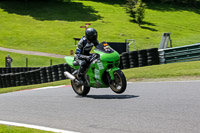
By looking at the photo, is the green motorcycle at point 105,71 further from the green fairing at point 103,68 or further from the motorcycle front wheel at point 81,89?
the motorcycle front wheel at point 81,89

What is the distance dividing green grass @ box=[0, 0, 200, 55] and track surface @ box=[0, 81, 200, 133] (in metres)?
33.6

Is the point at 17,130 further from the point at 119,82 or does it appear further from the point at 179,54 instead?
the point at 179,54

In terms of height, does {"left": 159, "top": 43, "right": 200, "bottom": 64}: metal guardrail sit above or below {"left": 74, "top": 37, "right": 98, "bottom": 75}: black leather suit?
below

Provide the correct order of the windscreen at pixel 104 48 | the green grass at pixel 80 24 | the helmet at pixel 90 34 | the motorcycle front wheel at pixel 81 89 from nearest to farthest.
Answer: the windscreen at pixel 104 48 → the helmet at pixel 90 34 → the motorcycle front wheel at pixel 81 89 → the green grass at pixel 80 24

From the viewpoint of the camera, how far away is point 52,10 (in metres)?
66.1

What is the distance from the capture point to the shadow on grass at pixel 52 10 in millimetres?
62188

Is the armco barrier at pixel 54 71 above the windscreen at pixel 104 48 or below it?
below

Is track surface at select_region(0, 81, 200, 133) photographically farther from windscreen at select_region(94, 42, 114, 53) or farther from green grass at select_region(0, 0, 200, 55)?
green grass at select_region(0, 0, 200, 55)

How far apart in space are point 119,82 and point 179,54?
9.64 metres

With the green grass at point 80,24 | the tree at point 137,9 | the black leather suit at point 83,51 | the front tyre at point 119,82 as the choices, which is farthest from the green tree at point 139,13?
the front tyre at point 119,82

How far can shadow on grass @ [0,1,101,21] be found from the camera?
6219cm

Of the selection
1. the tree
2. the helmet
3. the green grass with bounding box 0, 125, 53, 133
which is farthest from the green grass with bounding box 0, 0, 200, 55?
the green grass with bounding box 0, 125, 53, 133

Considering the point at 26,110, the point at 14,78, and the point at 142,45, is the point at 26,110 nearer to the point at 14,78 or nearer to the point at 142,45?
the point at 14,78

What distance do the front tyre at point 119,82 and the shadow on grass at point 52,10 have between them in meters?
52.9
